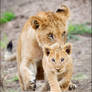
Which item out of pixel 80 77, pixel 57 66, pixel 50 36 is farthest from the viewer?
pixel 80 77

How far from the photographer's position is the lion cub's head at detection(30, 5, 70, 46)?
5.25 metres

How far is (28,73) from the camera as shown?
5.48 m

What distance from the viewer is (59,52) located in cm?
470

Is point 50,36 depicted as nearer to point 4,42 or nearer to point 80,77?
point 80,77

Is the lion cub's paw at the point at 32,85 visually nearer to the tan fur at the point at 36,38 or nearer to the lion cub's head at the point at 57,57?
the tan fur at the point at 36,38

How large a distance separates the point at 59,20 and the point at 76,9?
16.2 feet

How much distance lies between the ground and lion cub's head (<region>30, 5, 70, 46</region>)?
30.6 inches

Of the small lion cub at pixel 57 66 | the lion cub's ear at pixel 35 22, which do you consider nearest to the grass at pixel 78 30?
the lion cub's ear at pixel 35 22

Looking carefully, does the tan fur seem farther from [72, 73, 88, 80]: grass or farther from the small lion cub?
[72, 73, 88, 80]: grass

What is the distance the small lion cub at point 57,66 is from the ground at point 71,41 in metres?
0.82

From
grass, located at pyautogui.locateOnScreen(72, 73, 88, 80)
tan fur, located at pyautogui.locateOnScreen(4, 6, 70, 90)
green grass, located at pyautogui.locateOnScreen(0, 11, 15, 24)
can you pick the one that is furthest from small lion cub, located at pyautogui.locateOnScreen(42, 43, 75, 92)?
green grass, located at pyautogui.locateOnScreen(0, 11, 15, 24)

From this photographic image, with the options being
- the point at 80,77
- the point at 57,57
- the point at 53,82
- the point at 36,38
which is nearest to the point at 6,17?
the point at 80,77

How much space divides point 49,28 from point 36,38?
240 mm

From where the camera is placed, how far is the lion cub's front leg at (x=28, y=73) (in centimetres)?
542
